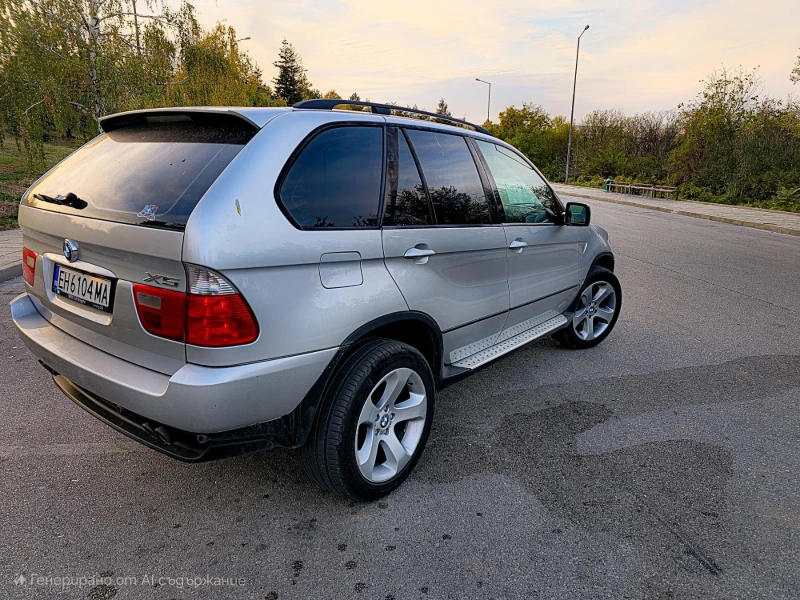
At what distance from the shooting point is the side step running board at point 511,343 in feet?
10.2

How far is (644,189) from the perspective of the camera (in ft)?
88.2

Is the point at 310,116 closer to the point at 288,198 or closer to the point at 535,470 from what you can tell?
the point at 288,198

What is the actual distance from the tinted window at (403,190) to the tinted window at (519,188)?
821 millimetres

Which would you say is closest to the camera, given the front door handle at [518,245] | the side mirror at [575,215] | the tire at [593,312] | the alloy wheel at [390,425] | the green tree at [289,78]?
the alloy wheel at [390,425]

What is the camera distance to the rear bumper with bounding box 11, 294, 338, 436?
192 cm

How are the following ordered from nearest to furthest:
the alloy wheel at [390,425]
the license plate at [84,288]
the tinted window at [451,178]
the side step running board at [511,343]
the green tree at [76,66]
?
the license plate at [84,288] → the alloy wheel at [390,425] → the tinted window at [451,178] → the side step running board at [511,343] → the green tree at [76,66]

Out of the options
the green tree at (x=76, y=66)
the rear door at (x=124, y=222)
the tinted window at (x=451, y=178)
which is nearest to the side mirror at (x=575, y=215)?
the tinted window at (x=451, y=178)

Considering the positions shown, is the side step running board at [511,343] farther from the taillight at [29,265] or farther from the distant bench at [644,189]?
the distant bench at [644,189]

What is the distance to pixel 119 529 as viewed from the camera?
90.0 inches

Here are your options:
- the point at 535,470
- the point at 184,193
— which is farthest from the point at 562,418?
the point at 184,193

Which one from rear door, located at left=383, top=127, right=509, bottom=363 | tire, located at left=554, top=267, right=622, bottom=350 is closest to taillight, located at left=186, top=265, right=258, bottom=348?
rear door, located at left=383, top=127, right=509, bottom=363

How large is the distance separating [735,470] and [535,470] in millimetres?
1087

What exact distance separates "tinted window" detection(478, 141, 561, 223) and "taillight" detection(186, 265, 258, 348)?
2051 mm

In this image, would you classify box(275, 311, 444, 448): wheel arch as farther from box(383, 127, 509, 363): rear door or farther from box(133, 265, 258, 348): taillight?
box(133, 265, 258, 348): taillight
